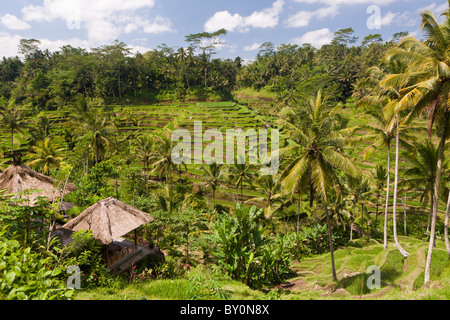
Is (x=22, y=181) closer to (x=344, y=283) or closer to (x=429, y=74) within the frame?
(x=344, y=283)

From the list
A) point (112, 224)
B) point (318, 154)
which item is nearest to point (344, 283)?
point (318, 154)

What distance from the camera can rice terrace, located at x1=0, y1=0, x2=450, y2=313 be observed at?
6297mm

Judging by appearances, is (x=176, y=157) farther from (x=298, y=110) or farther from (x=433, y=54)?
(x=433, y=54)

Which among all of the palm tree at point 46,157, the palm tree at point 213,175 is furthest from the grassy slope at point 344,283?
the palm tree at point 46,157

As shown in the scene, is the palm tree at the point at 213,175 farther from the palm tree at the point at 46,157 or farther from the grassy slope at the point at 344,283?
the palm tree at the point at 46,157

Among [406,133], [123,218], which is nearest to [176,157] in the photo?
[123,218]

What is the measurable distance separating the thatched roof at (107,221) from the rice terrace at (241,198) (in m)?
0.05

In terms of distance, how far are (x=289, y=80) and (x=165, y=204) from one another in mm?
51153

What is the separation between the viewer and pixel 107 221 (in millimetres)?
8773

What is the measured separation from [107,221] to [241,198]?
644 inches

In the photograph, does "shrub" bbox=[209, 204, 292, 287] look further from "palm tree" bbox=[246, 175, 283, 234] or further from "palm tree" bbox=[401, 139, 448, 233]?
"palm tree" bbox=[401, 139, 448, 233]

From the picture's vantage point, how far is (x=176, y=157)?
23.2 metres

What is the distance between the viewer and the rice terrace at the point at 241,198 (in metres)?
6.30

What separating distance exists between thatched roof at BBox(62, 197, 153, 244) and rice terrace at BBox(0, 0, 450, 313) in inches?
2.1
